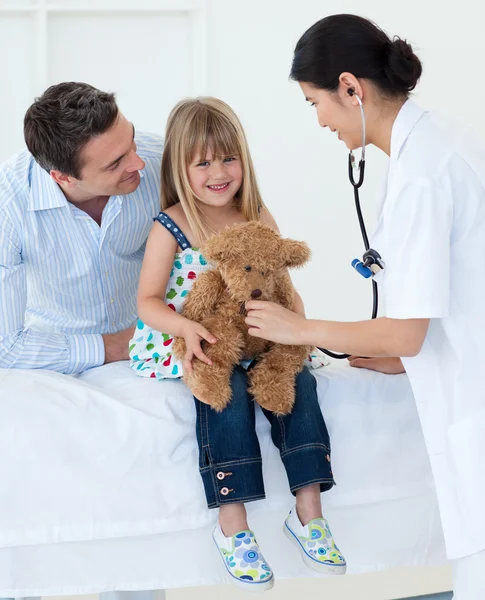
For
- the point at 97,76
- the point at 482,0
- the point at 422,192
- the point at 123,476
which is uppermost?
the point at 482,0

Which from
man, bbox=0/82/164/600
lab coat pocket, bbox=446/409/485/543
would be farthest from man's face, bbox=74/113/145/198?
lab coat pocket, bbox=446/409/485/543

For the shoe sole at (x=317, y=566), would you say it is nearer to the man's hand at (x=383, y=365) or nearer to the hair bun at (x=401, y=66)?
the man's hand at (x=383, y=365)

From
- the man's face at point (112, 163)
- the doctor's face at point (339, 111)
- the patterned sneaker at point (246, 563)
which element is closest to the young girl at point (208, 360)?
the patterned sneaker at point (246, 563)

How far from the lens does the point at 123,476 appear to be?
174 cm

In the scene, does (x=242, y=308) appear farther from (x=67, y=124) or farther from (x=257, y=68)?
(x=257, y=68)

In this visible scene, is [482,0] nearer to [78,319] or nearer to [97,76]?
[97,76]

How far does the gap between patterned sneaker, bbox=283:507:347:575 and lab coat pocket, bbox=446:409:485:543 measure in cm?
Answer: 29

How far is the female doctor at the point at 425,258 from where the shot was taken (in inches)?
56.1

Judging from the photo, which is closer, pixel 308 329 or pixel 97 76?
pixel 308 329

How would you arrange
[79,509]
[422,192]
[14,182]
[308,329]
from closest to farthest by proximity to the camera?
[422,192] → [308,329] → [79,509] → [14,182]

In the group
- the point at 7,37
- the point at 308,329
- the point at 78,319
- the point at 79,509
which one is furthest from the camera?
the point at 7,37

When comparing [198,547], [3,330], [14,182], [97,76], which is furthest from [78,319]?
[97,76]

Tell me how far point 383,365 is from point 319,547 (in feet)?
1.57

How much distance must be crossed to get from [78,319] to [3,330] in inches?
10.7
